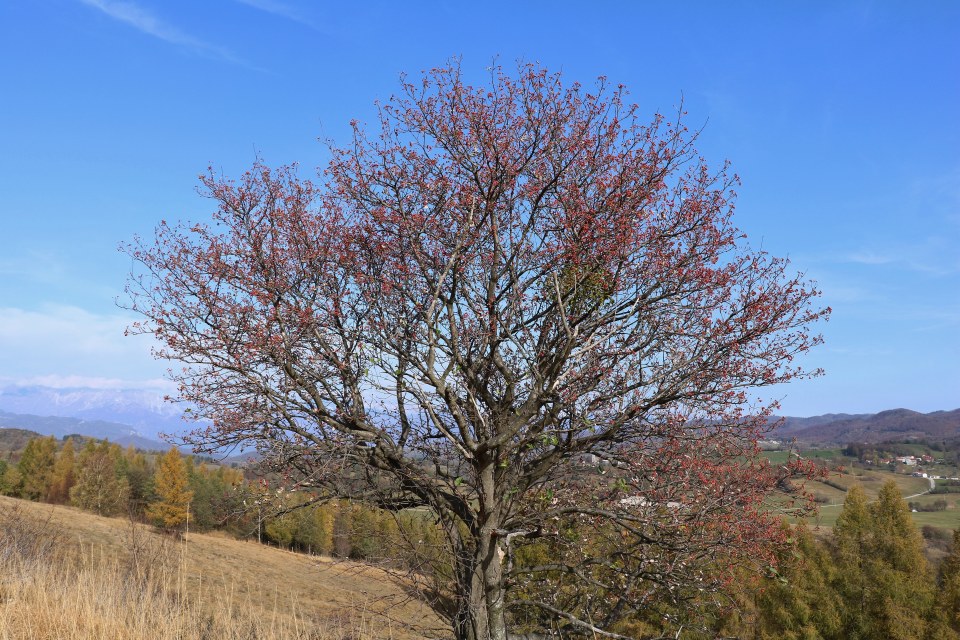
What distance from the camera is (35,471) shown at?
3061 inches

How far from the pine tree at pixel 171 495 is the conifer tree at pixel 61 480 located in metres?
17.3

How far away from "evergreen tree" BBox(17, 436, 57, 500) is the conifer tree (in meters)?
0.72

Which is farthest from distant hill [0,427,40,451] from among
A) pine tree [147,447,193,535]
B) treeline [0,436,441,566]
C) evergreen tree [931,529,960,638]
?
evergreen tree [931,529,960,638]

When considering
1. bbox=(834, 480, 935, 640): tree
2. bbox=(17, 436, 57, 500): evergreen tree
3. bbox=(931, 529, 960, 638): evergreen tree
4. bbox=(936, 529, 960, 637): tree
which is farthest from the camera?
bbox=(17, 436, 57, 500): evergreen tree

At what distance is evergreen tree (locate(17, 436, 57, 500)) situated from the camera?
3024 inches

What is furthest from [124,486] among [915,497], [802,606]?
[915,497]

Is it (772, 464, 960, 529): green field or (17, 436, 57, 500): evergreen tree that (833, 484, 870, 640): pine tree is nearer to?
(772, 464, 960, 529): green field

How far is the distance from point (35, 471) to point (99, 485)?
14.0 meters

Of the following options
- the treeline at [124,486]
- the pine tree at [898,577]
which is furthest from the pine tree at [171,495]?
the pine tree at [898,577]

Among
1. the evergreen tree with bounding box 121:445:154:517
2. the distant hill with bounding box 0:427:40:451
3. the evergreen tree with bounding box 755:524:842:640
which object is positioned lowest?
the evergreen tree with bounding box 755:524:842:640

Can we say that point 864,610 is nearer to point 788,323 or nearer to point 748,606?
point 748,606

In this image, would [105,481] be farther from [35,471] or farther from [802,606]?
[802,606]

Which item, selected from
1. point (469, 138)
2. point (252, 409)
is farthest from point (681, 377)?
point (252, 409)

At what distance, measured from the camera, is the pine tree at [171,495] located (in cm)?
6347
